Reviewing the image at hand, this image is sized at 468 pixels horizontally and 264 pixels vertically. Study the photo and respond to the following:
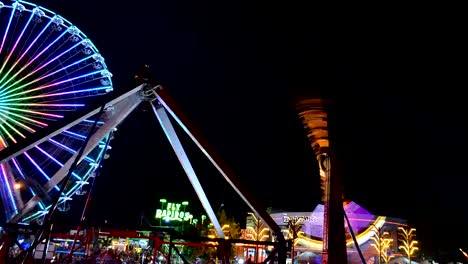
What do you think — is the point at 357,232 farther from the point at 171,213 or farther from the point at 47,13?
the point at 47,13

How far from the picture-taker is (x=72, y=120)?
8141 mm

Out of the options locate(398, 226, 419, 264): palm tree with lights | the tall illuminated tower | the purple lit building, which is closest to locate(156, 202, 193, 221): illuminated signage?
the purple lit building

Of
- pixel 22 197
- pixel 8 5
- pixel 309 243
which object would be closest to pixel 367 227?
pixel 309 243

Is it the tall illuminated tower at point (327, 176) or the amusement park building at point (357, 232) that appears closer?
the tall illuminated tower at point (327, 176)

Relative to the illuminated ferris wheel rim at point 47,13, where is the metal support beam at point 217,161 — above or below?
below

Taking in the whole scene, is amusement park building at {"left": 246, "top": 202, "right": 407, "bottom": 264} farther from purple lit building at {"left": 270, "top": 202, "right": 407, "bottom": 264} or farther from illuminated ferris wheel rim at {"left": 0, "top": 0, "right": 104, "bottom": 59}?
illuminated ferris wheel rim at {"left": 0, "top": 0, "right": 104, "bottom": 59}

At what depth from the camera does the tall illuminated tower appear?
699 centimetres

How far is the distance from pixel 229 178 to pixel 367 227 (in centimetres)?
4016

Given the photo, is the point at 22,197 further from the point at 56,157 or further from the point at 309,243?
the point at 309,243

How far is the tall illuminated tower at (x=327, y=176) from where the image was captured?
6985 millimetres

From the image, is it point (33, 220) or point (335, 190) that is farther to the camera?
point (33, 220)

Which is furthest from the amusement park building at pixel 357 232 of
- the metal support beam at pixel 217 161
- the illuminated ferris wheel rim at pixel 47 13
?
the metal support beam at pixel 217 161

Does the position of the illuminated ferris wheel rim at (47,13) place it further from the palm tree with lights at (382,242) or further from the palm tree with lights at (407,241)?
the palm tree with lights at (407,241)

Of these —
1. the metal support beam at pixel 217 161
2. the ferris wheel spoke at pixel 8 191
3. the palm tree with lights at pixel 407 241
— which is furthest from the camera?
the palm tree with lights at pixel 407 241
